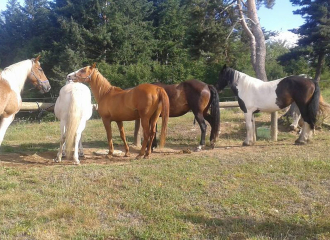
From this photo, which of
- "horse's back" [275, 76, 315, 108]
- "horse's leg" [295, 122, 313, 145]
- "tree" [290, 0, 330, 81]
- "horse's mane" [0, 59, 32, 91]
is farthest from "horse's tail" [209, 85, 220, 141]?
"tree" [290, 0, 330, 81]

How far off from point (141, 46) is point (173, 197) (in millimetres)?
23143

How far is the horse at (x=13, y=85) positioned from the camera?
628 cm

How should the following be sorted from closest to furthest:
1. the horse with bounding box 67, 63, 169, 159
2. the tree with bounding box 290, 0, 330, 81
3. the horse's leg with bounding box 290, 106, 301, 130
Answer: the horse with bounding box 67, 63, 169, 159, the horse's leg with bounding box 290, 106, 301, 130, the tree with bounding box 290, 0, 330, 81

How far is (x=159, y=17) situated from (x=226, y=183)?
27.9 m

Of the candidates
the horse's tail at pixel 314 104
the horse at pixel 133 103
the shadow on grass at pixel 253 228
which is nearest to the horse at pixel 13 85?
the horse at pixel 133 103

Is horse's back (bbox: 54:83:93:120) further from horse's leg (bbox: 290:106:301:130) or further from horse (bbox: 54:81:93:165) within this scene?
→ horse's leg (bbox: 290:106:301:130)

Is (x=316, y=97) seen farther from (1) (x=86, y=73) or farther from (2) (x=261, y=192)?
(1) (x=86, y=73)

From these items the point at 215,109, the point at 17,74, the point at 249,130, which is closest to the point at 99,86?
the point at 17,74

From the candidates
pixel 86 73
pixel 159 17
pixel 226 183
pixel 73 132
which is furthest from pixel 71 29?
pixel 226 183

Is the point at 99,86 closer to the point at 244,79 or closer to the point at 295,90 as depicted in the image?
the point at 244,79

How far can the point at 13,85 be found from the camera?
655cm

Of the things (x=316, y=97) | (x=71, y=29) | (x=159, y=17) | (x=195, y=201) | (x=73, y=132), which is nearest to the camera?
(x=195, y=201)

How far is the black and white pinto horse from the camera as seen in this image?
26.0 ft

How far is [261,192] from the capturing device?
468 cm
